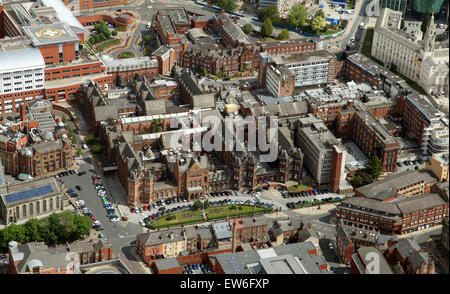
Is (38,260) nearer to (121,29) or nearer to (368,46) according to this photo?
(121,29)

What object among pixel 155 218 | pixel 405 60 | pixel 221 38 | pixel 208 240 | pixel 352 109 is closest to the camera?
pixel 208 240

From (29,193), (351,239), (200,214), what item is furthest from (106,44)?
(351,239)

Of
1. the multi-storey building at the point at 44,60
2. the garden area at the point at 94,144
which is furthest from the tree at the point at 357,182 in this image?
the multi-storey building at the point at 44,60

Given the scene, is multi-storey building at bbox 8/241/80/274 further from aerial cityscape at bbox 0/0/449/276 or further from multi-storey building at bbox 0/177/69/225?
multi-storey building at bbox 0/177/69/225

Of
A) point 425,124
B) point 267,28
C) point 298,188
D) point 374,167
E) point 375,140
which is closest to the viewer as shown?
point 298,188

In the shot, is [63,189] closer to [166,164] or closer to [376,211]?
[166,164]

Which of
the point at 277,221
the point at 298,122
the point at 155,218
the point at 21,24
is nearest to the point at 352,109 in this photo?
the point at 298,122

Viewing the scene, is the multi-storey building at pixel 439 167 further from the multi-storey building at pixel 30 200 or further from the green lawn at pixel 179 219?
the multi-storey building at pixel 30 200

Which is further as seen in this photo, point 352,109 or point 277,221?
point 352,109
